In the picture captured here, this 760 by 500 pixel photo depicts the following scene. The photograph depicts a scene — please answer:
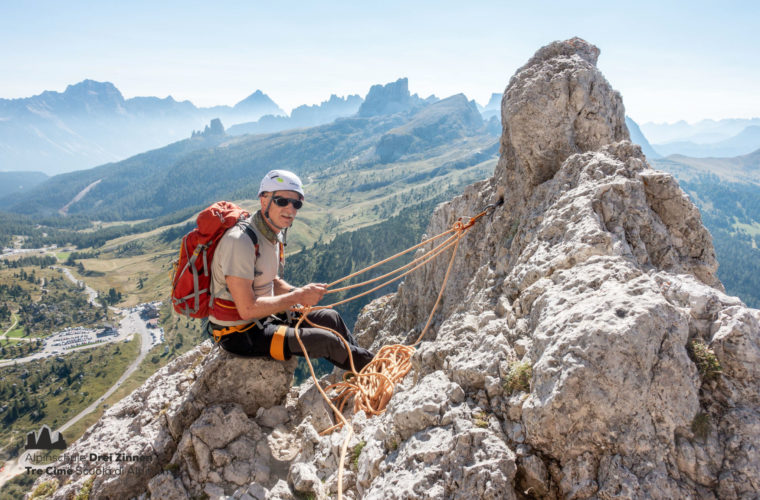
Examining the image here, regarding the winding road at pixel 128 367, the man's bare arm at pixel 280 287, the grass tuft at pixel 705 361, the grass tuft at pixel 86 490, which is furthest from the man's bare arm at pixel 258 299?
the winding road at pixel 128 367

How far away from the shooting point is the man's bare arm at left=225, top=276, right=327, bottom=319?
20.4 feet

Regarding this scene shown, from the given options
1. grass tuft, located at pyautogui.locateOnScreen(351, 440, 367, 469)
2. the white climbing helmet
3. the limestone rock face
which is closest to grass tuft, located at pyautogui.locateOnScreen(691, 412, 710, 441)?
the limestone rock face

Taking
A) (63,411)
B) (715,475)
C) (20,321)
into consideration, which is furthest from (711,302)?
(20,321)

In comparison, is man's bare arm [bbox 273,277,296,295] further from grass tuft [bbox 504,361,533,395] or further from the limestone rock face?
grass tuft [bbox 504,361,533,395]

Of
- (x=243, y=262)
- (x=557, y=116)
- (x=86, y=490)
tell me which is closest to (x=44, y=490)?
(x=86, y=490)

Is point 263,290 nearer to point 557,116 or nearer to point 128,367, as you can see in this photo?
point 557,116

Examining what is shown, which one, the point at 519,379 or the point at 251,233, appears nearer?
the point at 519,379

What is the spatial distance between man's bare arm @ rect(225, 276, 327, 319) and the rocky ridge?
1887 mm

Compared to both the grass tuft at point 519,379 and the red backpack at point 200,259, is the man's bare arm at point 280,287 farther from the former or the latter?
the grass tuft at point 519,379

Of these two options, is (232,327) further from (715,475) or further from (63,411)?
(63,411)

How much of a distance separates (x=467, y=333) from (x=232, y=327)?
4312mm

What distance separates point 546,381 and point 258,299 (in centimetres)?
465

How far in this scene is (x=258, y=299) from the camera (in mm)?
6496

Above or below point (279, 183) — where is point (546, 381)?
below
